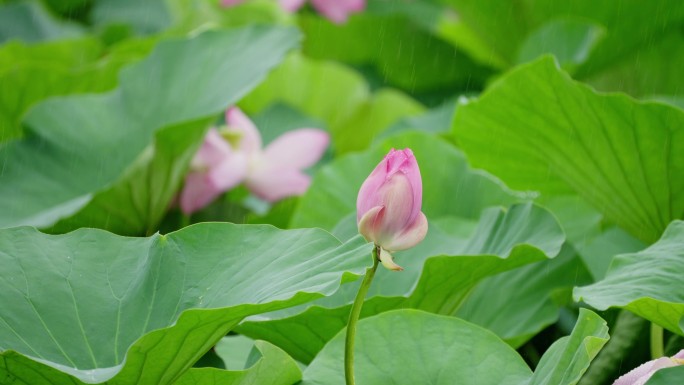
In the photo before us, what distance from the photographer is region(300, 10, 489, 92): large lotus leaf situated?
2453 mm

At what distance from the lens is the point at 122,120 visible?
155cm

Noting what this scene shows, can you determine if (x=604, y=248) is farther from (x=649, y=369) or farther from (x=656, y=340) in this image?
(x=649, y=369)

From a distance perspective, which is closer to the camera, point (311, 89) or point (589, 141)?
point (589, 141)

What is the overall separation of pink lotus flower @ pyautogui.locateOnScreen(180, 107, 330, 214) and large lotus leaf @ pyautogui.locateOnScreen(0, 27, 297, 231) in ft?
0.16

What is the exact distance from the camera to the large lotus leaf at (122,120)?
59.1 inches

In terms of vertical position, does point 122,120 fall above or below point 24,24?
above

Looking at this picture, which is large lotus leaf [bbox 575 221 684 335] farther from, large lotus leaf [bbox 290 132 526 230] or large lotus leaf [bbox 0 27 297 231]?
large lotus leaf [bbox 0 27 297 231]

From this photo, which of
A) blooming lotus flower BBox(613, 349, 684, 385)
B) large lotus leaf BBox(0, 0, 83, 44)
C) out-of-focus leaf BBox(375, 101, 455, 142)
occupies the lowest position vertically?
large lotus leaf BBox(0, 0, 83, 44)

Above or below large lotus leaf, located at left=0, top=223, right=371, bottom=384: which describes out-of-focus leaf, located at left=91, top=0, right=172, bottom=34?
below

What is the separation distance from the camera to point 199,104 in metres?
1.49

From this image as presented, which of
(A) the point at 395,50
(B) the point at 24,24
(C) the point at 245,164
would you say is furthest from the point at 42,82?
(A) the point at 395,50

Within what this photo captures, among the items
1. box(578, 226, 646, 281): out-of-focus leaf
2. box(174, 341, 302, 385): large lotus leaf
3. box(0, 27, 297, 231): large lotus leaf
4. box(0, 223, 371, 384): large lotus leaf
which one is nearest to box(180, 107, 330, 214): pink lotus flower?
box(0, 27, 297, 231): large lotus leaf

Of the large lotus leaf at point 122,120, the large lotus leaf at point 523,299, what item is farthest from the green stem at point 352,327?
the large lotus leaf at point 122,120

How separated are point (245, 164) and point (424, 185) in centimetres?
29
